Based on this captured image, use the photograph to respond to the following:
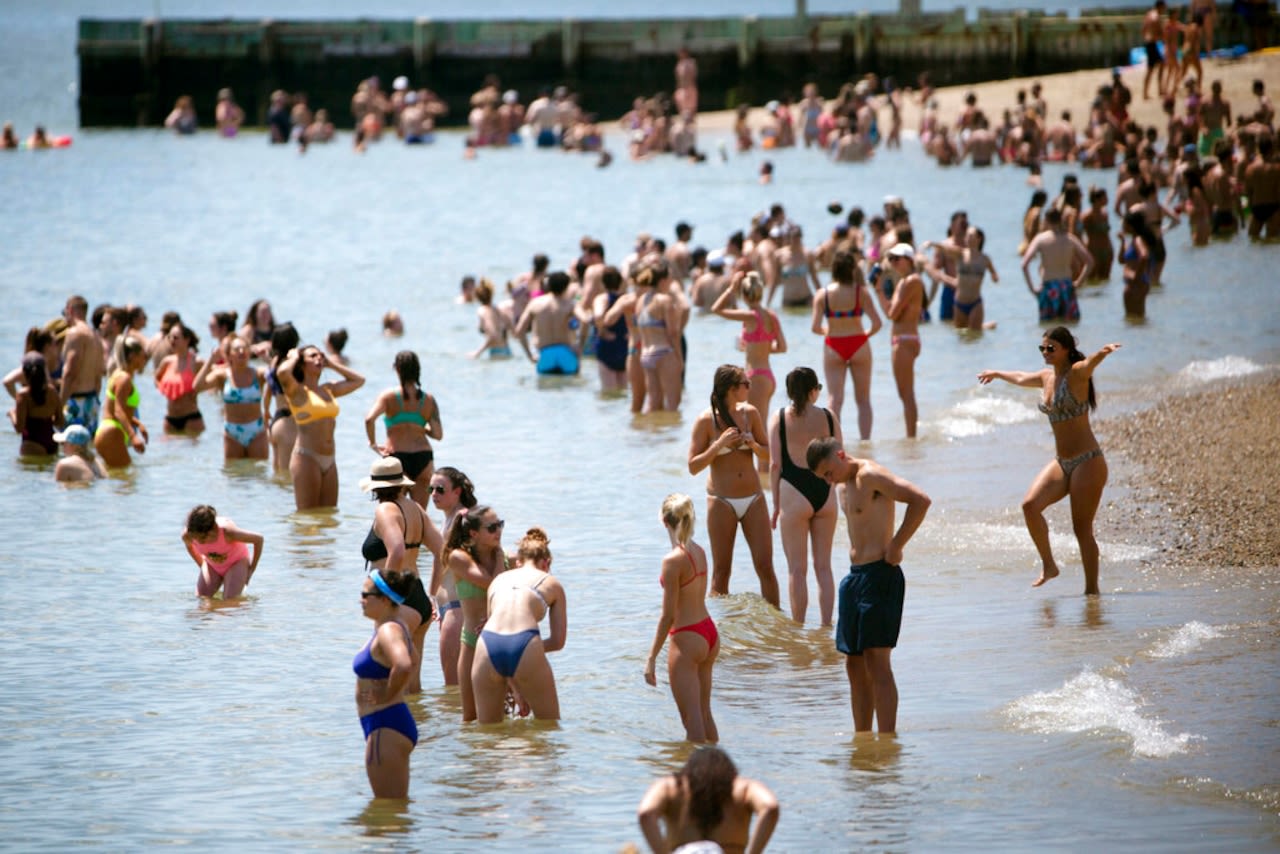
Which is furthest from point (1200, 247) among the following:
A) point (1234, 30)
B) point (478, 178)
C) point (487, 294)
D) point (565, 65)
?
point (565, 65)

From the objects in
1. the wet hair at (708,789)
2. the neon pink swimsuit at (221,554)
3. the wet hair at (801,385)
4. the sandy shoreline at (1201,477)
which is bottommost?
the neon pink swimsuit at (221,554)

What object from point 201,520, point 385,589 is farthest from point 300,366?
point 385,589

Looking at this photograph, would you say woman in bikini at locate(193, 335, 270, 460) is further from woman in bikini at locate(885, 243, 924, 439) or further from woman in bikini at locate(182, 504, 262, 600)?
woman in bikini at locate(885, 243, 924, 439)

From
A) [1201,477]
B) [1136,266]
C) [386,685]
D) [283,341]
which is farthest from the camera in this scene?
[1136,266]

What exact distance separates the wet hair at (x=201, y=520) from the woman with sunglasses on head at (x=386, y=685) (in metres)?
3.32

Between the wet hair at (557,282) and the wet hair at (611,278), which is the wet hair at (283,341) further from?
the wet hair at (557,282)

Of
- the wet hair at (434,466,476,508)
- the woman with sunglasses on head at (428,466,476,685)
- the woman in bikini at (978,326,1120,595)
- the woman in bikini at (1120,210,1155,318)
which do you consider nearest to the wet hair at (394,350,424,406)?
the woman with sunglasses on head at (428,466,476,685)

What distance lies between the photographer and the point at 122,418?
15148mm

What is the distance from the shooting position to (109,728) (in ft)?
29.5

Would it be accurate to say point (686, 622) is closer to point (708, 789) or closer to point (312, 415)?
point (708, 789)

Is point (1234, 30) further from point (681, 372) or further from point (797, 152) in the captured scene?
point (681, 372)

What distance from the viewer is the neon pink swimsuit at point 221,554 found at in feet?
36.1

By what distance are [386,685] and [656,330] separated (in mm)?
9005

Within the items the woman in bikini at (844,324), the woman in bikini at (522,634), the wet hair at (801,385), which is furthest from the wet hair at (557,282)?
the woman in bikini at (522,634)
